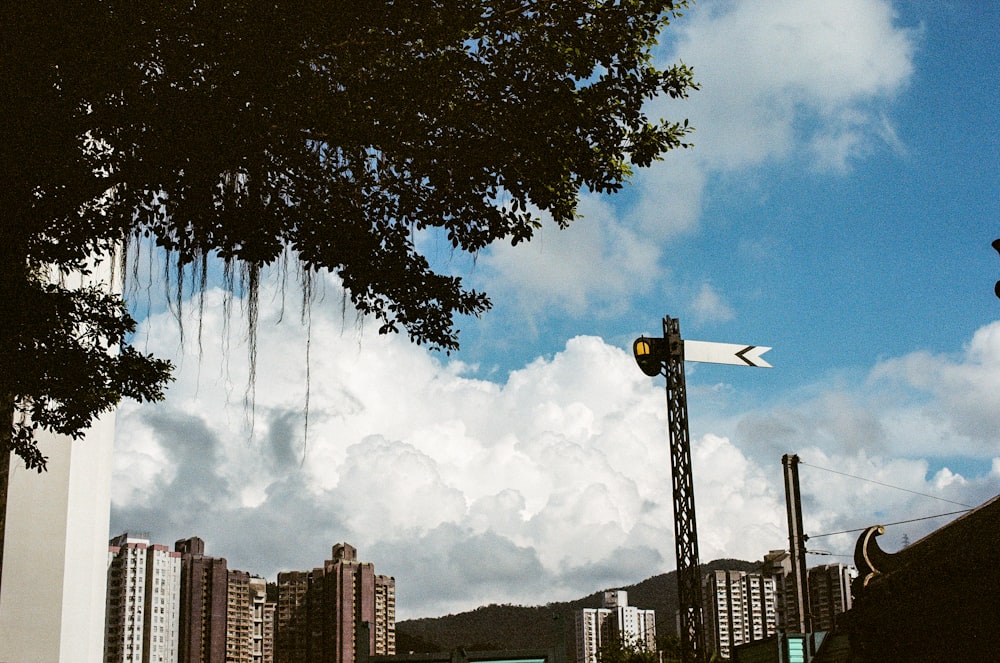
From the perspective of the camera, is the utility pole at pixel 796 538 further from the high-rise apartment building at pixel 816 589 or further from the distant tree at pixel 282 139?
the distant tree at pixel 282 139

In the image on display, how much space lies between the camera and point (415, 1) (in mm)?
7363

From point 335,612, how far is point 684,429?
72419mm

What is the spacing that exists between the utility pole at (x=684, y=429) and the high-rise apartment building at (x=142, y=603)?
69152mm

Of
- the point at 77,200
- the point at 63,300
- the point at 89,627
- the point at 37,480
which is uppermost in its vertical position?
the point at 77,200

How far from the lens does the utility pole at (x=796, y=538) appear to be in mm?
18203

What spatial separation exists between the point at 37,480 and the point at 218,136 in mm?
6658

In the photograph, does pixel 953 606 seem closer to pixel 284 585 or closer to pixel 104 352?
pixel 104 352

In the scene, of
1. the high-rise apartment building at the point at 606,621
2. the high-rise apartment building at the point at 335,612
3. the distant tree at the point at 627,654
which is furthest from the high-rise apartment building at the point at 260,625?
the high-rise apartment building at the point at 606,621

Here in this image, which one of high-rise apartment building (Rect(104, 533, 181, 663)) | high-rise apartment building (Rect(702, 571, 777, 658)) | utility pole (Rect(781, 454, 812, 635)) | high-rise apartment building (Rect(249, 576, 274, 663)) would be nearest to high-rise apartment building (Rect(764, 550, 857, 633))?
utility pole (Rect(781, 454, 812, 635))

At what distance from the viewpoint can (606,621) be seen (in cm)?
12988

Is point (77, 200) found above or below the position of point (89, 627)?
above

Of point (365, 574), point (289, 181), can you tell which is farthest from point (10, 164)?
point (365, 574)

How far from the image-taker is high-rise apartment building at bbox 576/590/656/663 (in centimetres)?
12400

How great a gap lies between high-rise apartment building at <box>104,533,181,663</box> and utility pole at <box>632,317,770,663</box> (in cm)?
6915
